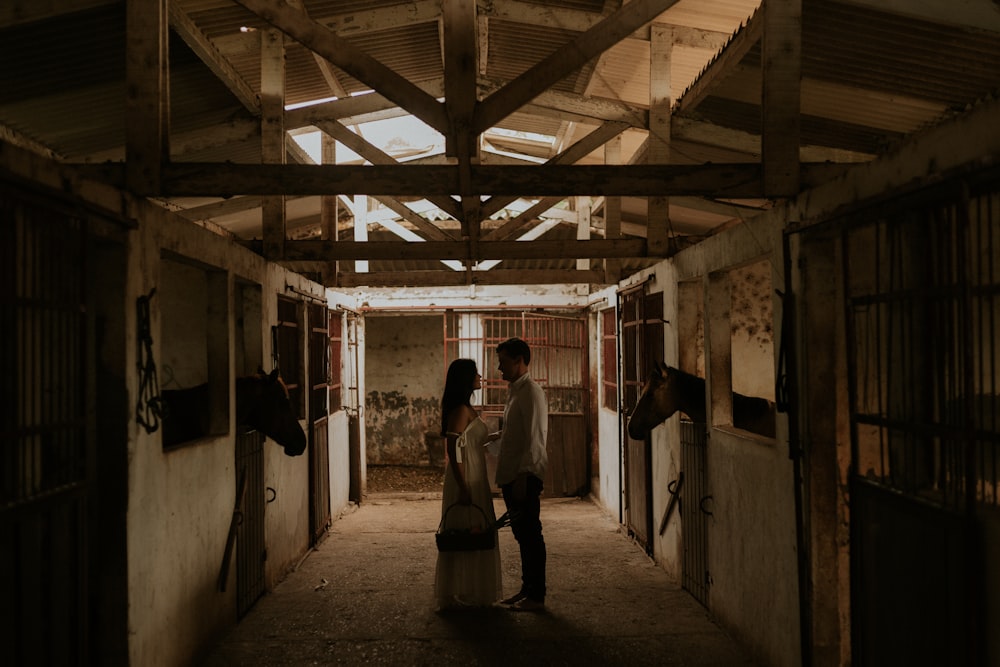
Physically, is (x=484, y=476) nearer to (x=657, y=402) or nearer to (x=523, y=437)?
(x=523, y=437)

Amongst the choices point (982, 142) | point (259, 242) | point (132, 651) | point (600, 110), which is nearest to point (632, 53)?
point (600, 110)

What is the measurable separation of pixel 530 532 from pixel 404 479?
6893 millimetres

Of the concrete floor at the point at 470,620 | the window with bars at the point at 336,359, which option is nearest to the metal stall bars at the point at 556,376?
the window with bars at the point at 336,359

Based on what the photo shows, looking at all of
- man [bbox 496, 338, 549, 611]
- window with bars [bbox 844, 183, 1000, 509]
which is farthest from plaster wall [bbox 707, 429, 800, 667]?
man [bbox 496, 338, 549, 611]

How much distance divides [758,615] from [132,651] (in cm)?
279

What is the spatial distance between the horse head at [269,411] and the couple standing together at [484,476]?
910 millimetres

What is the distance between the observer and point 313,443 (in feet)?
21.1

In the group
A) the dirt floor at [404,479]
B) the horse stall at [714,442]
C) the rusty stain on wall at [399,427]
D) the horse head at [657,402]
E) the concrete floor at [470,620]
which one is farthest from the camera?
the rusty stain on wall at [399,427]

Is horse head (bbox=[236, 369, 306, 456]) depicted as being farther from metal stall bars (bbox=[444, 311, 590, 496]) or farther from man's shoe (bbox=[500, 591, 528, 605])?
metal stall bars (bbox=[444, 311, 590, 496])

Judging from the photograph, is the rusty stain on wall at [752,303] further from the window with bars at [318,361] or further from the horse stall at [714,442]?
the window with bars at [318,361]

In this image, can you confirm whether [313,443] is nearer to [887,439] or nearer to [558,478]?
[558,478]

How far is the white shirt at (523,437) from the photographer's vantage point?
14.9 ft

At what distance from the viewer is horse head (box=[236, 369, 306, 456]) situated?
4586mm

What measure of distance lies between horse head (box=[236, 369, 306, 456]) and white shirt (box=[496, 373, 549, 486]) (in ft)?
3.95
